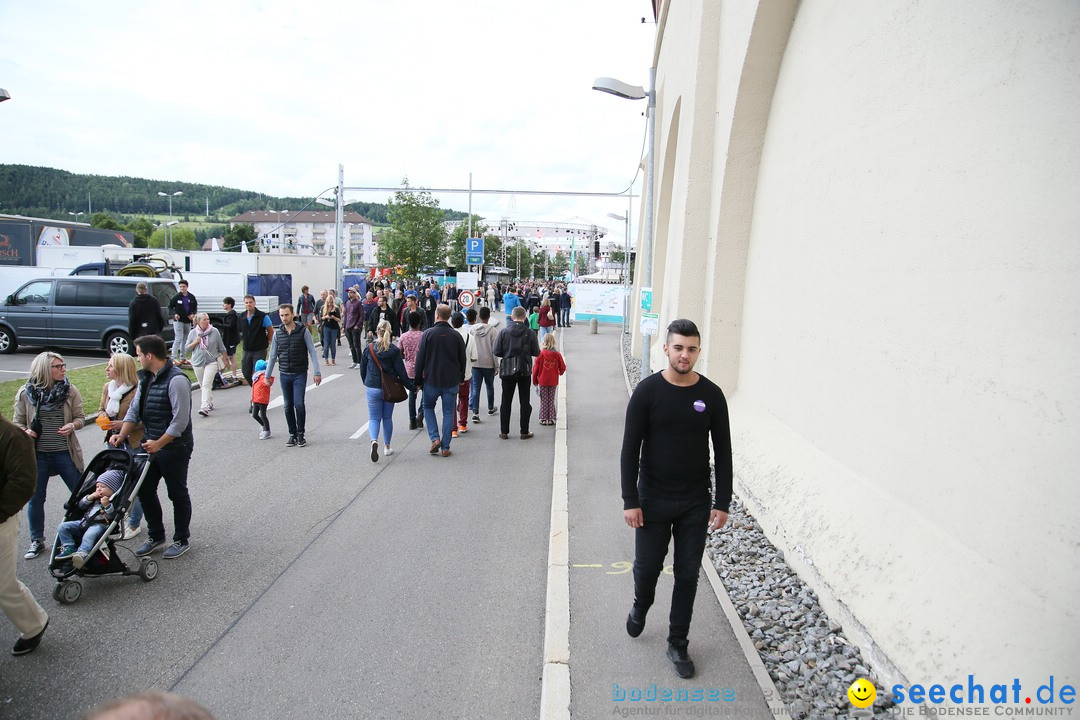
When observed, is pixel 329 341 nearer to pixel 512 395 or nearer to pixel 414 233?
pixel 512 395

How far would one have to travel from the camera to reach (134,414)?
552 cm

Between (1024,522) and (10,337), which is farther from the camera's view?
(10,337)

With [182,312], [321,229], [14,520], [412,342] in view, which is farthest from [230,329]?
[321,229]

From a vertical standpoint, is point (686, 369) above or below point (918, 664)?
above

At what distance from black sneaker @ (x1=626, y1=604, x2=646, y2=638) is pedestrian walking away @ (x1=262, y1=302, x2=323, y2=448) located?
626cm

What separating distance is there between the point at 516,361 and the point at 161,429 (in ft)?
17.2

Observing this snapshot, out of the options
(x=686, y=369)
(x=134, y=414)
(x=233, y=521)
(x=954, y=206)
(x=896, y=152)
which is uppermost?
(x=896, y=152)

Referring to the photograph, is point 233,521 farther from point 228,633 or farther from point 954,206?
point 954,206

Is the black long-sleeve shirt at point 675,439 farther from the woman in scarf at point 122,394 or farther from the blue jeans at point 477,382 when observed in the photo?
the blue jeans at point 477,382

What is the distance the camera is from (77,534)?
4852 mm

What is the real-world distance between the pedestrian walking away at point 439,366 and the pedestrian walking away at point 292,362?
1635 mm

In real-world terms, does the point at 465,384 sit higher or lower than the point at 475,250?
lower

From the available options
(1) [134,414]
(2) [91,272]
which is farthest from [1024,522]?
(2) [91,272]

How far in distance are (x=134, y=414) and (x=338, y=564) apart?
212cm
